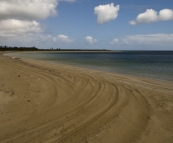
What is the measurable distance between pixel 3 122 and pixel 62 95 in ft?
9.22

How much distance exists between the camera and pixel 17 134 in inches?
155

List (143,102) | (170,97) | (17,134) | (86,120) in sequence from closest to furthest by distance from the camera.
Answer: (17,134) < (86,120) < (143,102) < (170,97)

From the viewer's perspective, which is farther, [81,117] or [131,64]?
[131,64]

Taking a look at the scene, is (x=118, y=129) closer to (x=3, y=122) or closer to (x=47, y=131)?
(x=47, y=131)

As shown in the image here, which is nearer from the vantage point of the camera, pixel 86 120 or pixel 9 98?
pixel 86 120

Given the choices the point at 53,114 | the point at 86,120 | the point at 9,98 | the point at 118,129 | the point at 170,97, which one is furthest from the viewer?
the point at 170,97

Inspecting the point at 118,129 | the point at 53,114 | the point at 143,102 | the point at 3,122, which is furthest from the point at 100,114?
the point at 3,122

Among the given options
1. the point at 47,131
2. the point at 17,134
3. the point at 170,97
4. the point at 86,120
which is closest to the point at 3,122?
the point at 17,134

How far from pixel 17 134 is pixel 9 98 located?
234cm

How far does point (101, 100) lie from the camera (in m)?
6.70

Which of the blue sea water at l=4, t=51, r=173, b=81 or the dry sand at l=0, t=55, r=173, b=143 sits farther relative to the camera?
the blue sea water at l=4, t=51, r=173, b=81

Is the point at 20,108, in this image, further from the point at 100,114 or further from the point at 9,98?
the point at 100,114

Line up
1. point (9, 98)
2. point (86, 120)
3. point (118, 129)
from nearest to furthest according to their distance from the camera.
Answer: point (118, 129) < point (86, 120) < point (9, 98)

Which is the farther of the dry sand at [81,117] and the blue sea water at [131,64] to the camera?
the blue sea water at [131,64]
